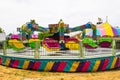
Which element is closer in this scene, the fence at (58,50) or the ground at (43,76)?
the ground at (43,76)

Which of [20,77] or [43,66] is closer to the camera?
[20,77]

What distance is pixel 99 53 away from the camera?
44.9 ft

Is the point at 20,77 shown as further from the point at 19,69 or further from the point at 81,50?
the point at 81,50

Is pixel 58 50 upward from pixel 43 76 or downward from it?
upward

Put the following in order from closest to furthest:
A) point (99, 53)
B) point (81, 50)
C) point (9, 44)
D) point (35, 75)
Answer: point (35, 75)
point (81, 50)
point (99, 53)
point (9, 44)

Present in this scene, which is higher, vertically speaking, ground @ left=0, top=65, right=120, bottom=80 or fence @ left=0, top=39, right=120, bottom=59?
fence @ left=0, top=39, right=120, bottom=59

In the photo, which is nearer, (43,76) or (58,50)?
(43,76)

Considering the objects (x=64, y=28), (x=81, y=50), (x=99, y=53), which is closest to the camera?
(x=81, y=50)

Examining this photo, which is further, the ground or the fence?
the fence

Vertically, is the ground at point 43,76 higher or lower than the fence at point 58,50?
lower

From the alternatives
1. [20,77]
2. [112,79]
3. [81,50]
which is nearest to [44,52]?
[81,50]

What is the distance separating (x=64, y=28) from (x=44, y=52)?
7.66 meters

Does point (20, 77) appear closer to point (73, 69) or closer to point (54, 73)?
point (54, 73)

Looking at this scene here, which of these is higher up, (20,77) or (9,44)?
(9,44)
